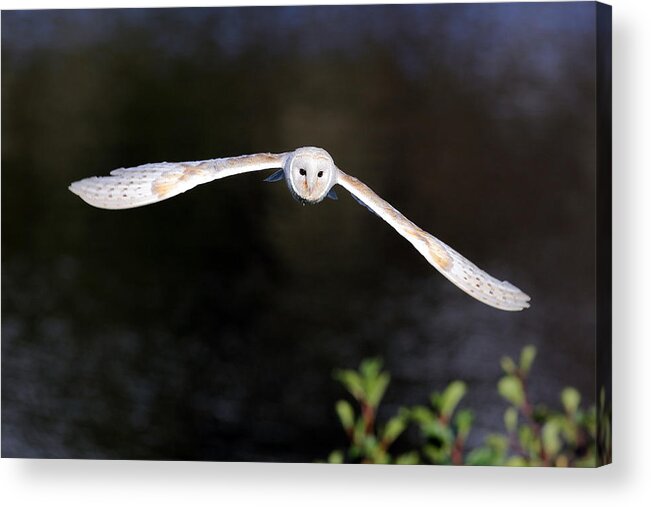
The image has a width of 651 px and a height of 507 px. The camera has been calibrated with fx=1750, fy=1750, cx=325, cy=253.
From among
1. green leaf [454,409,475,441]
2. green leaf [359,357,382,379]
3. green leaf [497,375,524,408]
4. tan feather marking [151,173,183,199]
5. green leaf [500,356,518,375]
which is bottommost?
green leaf [454,409,475,441]

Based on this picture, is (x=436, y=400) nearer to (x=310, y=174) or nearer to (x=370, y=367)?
(x=370, y=367)

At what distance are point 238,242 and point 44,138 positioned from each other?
87 cm

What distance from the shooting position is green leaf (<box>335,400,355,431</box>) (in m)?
6.62

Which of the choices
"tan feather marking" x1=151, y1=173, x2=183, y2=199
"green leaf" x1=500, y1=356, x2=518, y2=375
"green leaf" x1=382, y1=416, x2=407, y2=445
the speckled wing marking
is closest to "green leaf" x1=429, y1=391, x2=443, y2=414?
"green leaf" x1=382, y1=416, x2=407, y2=445

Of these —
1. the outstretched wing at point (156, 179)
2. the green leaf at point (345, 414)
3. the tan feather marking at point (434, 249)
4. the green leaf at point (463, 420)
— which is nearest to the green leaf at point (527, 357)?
the green leaf at point (463, 420)

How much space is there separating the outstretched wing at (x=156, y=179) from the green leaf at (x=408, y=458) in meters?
1.19

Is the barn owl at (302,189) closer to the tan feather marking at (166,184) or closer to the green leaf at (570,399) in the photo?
the tan feather marking at (166,184)

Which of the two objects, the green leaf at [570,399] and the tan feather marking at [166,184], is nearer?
the green leaf at [570,399]

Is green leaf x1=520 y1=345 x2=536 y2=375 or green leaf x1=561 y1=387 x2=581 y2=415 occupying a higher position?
green leaf x1=520 y1=345 x2=536 y2=375

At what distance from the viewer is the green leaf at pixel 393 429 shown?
6.60 metres

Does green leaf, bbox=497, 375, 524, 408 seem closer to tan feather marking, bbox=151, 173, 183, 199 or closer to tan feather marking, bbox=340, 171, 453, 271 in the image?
tan feather marking, bbox=340, 171, 453, 271

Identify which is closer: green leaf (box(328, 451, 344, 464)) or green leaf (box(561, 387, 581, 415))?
green leaf (box(561, 387, 581, 415))

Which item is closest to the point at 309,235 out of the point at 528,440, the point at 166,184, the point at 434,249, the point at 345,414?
the point at 434,249

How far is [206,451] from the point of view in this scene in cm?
670
